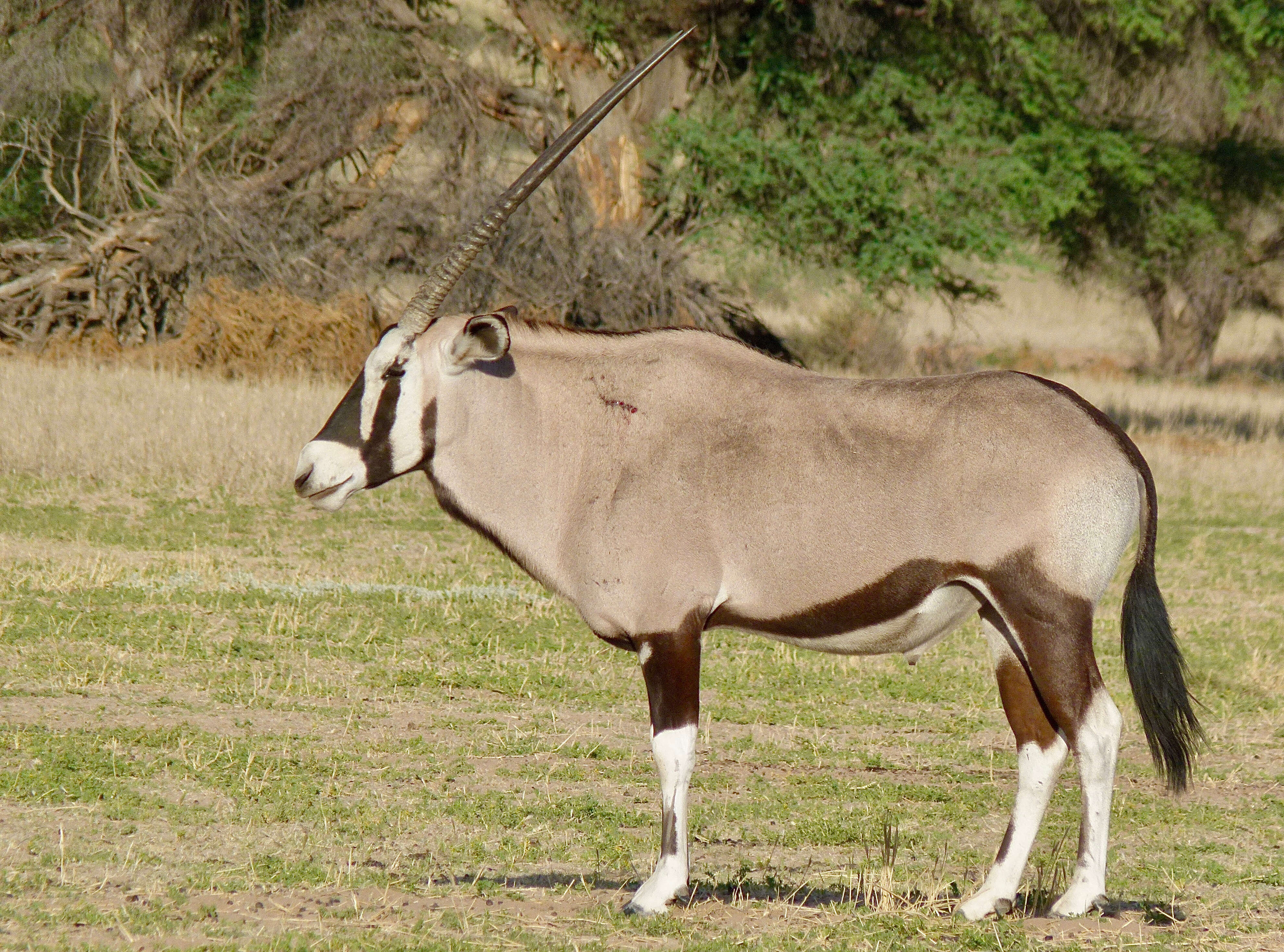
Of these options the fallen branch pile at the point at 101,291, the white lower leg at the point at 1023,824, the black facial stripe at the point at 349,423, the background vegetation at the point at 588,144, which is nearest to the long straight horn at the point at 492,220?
the black facial stripe at the point at 349,423

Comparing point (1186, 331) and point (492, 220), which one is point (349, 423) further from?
point (1186, 331)

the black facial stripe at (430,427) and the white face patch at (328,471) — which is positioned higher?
the black facial stripe at (430,427)

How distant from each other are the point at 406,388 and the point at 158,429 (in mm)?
11378

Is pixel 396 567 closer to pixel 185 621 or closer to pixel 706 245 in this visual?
pixel 185 621

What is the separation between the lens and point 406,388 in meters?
5.57

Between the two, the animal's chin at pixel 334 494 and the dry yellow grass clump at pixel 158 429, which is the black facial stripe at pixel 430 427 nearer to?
the animal's chin at pixel 334 494

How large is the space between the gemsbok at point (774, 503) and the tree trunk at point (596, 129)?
1922 cm

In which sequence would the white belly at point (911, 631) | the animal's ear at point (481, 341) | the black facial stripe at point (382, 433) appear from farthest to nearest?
1. the black facial stripe at point (382, 433)
2. the animal's ear at point (481, 341)
3. the white belly at point (911, 631)

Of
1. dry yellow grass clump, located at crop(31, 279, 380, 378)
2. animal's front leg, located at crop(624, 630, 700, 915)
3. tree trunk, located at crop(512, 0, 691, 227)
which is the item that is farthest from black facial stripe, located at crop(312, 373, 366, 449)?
tree trunk, located at crop(512, 0, 691, 227)

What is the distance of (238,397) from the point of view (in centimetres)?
1808

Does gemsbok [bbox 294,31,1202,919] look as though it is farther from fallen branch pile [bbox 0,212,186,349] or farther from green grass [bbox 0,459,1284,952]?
fallen branch pile [bbox 0,212,186,349]

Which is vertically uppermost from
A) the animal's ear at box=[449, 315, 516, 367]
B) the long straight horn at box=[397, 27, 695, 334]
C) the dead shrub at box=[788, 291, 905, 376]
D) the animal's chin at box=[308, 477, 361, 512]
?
the long straight horn at box=[397, 27, 695, 334]

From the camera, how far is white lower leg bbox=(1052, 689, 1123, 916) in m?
5.12

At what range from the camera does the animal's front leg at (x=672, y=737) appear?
5203 millimetres
